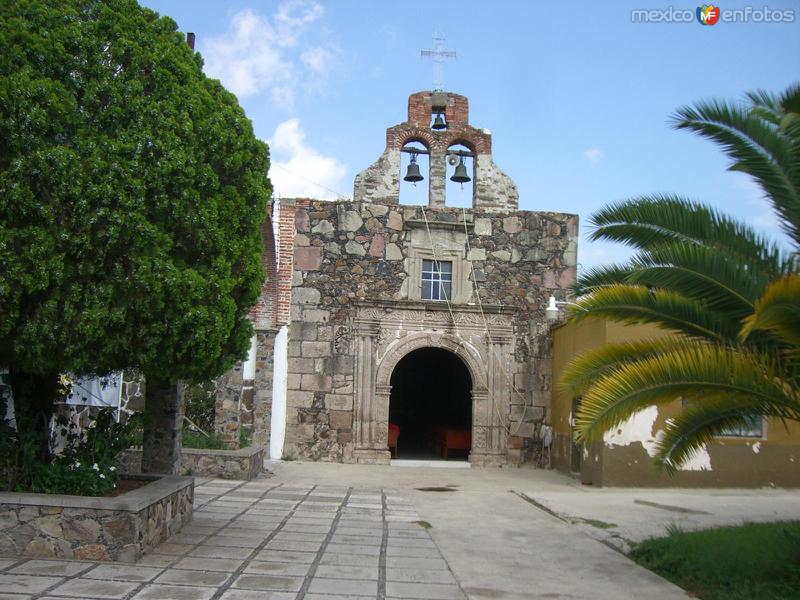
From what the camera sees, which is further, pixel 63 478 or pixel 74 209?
pixel 63 478

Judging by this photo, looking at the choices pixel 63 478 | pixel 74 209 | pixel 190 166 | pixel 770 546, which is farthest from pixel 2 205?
pixel 770 546

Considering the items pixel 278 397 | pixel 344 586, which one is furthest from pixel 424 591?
pixel 278 397

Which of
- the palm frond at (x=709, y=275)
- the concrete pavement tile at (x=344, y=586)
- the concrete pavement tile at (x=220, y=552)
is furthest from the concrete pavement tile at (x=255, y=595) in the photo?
the palm frond at (x=709, y=275)

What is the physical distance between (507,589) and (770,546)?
9.18 feet

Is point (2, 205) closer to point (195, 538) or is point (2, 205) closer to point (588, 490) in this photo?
point (195, 538)

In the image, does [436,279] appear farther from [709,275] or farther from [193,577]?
[193,577]

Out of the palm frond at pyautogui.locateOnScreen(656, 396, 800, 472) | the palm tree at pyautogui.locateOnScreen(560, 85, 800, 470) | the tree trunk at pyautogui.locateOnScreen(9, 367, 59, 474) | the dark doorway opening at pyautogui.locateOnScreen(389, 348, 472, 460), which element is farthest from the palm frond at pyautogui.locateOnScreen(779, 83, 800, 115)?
the dark doorway opening at pyautogui.locateOnScreen(389, 348, 472, 460)

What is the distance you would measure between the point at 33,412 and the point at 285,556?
2544 mm

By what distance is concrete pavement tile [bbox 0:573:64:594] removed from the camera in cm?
487

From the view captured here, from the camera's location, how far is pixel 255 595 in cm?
509

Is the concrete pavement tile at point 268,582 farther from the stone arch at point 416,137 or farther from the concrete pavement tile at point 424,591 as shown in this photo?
the stone arch at point 416,137

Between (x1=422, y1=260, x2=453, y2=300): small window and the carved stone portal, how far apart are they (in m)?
0.37

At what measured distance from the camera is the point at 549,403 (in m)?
15.3

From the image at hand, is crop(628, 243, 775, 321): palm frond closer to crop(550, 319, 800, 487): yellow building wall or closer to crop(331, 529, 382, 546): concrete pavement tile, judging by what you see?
crop(331, 529, 382, 546): concrete pavement tile
